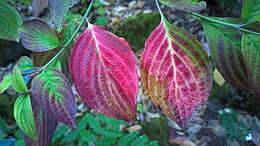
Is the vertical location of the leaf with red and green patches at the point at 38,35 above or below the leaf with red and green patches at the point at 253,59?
above

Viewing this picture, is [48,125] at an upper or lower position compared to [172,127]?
upper

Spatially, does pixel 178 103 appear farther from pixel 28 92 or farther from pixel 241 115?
pixel 241 115

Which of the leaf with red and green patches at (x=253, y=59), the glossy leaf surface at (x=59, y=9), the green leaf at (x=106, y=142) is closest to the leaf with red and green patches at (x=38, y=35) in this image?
the glossy leaf surface at (x=59, y=9)

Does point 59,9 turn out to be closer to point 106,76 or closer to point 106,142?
point 106,76

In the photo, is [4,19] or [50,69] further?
[4,19]

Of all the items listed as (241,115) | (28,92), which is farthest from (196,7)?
(241,115)

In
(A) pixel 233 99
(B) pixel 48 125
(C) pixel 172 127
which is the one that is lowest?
(C) pixel 172 127

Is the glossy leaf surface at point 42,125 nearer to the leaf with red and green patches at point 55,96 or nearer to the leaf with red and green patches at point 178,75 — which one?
the leaf with red and green patches at point 55,96
